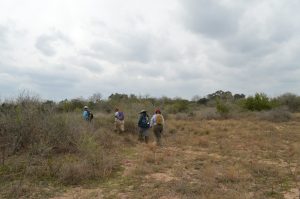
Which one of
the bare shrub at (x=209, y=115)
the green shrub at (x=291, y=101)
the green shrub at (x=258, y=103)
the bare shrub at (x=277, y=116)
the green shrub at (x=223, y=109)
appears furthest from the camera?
the green shrub at (x=291, y=101)

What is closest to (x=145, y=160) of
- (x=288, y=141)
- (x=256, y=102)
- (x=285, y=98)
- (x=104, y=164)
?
(x=104, y=164)

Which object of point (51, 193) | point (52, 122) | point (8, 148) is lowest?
point (51, 193)

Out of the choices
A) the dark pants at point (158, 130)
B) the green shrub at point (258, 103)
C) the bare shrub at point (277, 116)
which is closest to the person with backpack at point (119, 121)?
the dark pants at point (158, 130)

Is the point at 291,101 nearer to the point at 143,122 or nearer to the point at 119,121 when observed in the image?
the point at 119,121

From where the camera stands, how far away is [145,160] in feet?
39.9

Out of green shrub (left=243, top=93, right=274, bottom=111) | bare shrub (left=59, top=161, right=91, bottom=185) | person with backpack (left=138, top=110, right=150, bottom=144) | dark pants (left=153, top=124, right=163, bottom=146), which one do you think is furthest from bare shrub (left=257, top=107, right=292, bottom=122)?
bare shrub (left=59, top=161, right=91, bottom=185)

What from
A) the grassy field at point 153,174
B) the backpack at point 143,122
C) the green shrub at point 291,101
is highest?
the green shrub at point 291,101

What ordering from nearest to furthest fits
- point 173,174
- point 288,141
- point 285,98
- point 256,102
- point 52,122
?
point 173,174
point 52,122
point 288,141
point 256,102
point 285,98

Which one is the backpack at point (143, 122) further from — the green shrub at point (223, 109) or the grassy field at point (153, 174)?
the green shrub at point (223, 109)

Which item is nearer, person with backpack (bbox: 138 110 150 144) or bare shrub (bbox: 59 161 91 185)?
bare shrub (bbox: 59 161 91 185)

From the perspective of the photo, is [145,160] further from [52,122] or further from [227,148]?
[227,148]

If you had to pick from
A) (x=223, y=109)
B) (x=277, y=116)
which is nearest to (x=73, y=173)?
(x=277, y=116)

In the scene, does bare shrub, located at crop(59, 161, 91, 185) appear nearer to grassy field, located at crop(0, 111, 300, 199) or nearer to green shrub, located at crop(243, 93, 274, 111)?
grassy field, located at crop(0, 111, 300, 199)

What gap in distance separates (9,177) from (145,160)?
4.34 m
